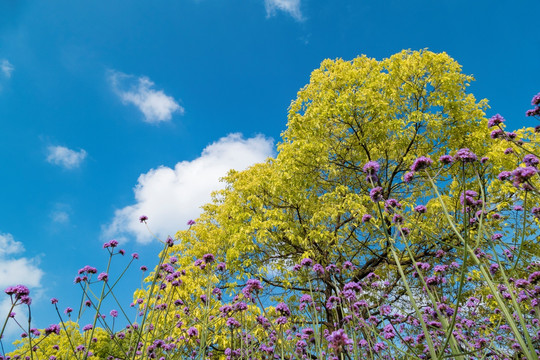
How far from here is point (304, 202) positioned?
13.1 m

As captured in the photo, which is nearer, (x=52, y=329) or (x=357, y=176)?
(x=52, y=329)

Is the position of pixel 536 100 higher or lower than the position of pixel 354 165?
lower

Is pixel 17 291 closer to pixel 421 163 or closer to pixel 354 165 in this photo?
pixel 421 163

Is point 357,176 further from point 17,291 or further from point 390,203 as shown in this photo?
point 17,291

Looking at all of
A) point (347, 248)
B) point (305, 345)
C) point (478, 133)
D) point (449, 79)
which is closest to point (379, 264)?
point (347, 248)

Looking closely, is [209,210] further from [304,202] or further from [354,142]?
[354,142]

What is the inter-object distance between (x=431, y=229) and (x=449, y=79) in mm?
5214

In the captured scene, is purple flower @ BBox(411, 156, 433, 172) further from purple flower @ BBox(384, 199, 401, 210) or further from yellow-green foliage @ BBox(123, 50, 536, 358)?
yellow-green foliage @ BBox(123, 50, 536, 358)

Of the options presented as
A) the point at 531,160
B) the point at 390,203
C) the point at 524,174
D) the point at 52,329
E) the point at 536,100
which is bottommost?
the point at 524,174

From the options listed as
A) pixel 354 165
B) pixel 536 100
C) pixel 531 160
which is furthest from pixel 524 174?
pixel 354 165

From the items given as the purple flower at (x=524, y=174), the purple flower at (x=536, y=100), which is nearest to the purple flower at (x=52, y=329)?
the purple flower at (x=524, y=174)

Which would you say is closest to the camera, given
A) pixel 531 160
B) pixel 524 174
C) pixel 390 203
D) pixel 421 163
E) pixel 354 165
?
pixel 524 174

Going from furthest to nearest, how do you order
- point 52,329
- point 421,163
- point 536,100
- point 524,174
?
point 52,329, point 536,100, point 421,163, point 524,174

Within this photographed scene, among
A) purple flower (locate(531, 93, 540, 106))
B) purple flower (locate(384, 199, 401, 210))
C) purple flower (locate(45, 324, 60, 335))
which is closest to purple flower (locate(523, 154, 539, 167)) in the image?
purple flower (locate(531, 93, 540, 106))
